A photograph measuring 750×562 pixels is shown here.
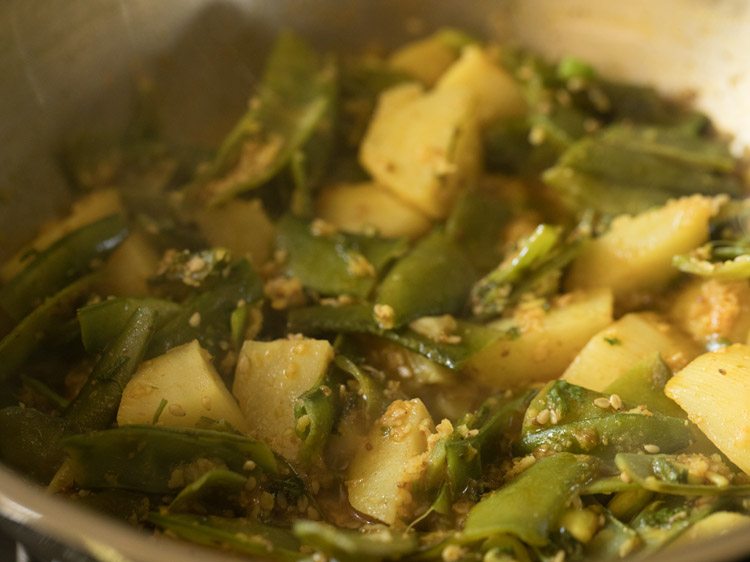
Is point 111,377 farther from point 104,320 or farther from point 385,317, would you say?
point 385,317

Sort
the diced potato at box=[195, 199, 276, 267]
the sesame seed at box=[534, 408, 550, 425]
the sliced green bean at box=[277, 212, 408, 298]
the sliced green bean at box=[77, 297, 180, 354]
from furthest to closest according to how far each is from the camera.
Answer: the diced potato at box=[195, 199, 276, 267] < the sliced green bean at box=[277, 212, 408, 298] < the sliced green bean at box=[77, 297, 180, 354] < the sesame seed at box=[534, 408, 550, 425]

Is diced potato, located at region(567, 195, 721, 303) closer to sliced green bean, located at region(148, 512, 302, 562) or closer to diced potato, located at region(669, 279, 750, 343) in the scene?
diced potato, located at region(669, 279, 750, 343)

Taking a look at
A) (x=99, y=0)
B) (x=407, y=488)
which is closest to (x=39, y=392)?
(x=407, y=488)

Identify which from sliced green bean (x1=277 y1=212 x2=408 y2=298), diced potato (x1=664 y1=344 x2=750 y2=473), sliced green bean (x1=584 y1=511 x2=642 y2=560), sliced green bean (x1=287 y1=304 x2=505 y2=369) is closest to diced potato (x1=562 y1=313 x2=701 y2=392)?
diced potato (x1=664 y1=344 x2=750 y2=473)

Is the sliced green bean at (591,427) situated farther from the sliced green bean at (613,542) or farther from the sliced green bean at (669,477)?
the sliced green bean at (613,542)

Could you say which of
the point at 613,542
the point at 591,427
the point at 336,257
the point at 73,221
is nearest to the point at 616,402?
the point at 591,427
